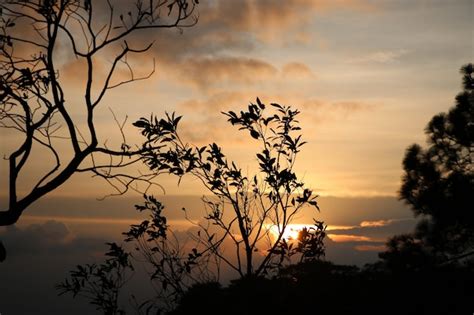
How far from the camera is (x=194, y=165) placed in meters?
12.3

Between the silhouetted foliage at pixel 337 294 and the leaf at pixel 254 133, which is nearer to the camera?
the leaf at pixel 254 133

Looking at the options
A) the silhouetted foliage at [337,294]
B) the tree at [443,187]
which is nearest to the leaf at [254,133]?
the silhouetted foliage at [337,294]

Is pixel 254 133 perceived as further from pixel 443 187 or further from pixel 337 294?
pixel 443 187

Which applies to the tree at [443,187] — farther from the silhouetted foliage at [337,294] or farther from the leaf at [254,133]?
the leaf at [254,133]

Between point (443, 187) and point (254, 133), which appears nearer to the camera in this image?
point (254, 133)

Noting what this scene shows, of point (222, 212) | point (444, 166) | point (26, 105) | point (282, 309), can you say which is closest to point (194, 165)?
point (222, 212)

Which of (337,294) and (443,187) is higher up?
(443,187)

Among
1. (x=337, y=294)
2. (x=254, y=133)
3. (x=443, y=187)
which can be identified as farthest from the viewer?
(x=443, y=187)

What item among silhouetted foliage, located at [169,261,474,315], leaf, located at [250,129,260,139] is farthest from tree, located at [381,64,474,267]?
leaf, located at [250,129,260,139]

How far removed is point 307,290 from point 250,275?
3.15 m

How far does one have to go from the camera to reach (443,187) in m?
18.4

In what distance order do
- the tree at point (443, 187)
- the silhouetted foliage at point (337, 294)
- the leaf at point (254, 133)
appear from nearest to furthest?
1. the leaf at point (254, 133)
2. the silhouetted foliage at point (337, 294)
3. the tree at point (443, 187)

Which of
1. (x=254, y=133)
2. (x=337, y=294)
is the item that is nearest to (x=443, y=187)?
(x=337, y=294)

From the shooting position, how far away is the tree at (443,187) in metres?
17.7
